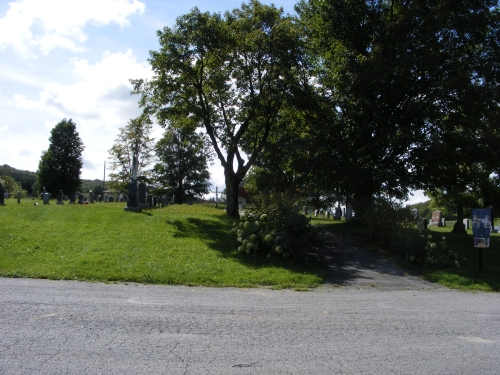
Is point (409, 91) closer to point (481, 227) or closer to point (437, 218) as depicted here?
point (481, 227)

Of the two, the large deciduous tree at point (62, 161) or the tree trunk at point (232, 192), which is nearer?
the tree trunk at point (232, 192)

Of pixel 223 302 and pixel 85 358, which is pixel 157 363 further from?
pixel 223 302

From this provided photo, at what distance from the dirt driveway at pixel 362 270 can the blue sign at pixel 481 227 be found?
2302mm

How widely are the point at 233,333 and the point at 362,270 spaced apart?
7885 millimetres

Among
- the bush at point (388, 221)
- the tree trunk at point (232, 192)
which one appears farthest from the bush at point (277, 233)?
the tree trunk at point (232, 192)

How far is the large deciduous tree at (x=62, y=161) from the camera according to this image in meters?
58.1

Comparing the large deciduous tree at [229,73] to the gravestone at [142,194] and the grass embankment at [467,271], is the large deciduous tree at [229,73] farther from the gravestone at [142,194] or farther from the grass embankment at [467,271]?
the grass embankment at [467,271]

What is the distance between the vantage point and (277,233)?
13.7 meters

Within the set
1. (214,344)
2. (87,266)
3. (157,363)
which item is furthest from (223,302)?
(87,266)

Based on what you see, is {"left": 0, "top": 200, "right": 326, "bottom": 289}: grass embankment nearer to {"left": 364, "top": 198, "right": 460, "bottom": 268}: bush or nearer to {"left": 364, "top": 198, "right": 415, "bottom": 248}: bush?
{"left": 364, "top": 198, "right": 460, "bottom": 268}: bush

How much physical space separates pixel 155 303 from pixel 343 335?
3.35 metres

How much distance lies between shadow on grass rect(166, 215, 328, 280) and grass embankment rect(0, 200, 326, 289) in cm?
3

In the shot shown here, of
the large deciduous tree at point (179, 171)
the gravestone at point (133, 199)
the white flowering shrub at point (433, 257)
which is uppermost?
the large deciduous tree at point (179, 171)

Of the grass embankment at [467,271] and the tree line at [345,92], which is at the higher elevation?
the tree line at [345,92]
